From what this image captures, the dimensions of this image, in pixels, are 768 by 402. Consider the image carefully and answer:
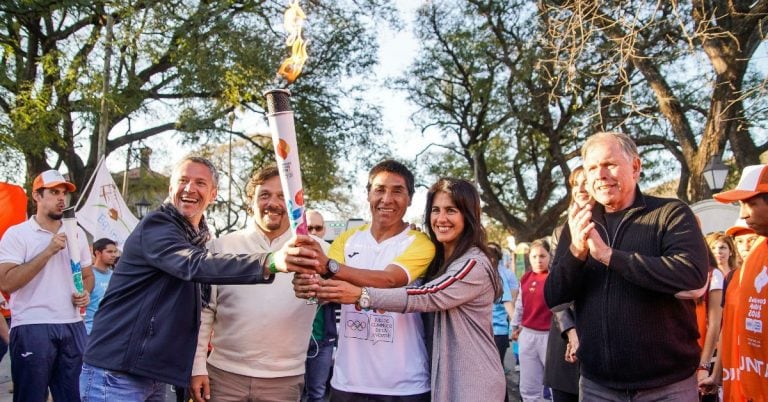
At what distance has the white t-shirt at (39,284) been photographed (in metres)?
5.24

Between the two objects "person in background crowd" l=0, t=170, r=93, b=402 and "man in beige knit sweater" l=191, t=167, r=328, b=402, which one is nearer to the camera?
"man in beige knit sweater" l=191, t=167, r=328, b=402

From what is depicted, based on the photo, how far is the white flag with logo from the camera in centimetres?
912

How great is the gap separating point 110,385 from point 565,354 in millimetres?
3050

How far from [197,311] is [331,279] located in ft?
2.70

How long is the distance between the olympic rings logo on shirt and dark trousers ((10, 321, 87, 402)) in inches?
122

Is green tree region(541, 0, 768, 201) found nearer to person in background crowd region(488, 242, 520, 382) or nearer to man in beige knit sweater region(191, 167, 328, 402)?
person in background crowd region(488, 242, 520, 382)

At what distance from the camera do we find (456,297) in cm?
321

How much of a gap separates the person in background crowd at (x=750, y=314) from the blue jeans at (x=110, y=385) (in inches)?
125

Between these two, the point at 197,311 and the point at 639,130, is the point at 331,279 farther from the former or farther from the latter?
the point at 639,130

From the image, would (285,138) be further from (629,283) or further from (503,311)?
(503,311)

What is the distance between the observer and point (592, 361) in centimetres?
332

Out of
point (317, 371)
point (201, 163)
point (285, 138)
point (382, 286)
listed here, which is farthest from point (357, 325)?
point (317, 371)

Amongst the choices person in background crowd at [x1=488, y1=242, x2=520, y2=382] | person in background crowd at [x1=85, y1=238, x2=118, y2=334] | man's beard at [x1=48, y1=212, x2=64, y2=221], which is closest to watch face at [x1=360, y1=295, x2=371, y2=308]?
man's beard at [x1=48, y1=212, x2=64, y2=221]

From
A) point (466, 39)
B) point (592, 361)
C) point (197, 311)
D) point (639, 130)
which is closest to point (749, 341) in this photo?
point (592, 361)
